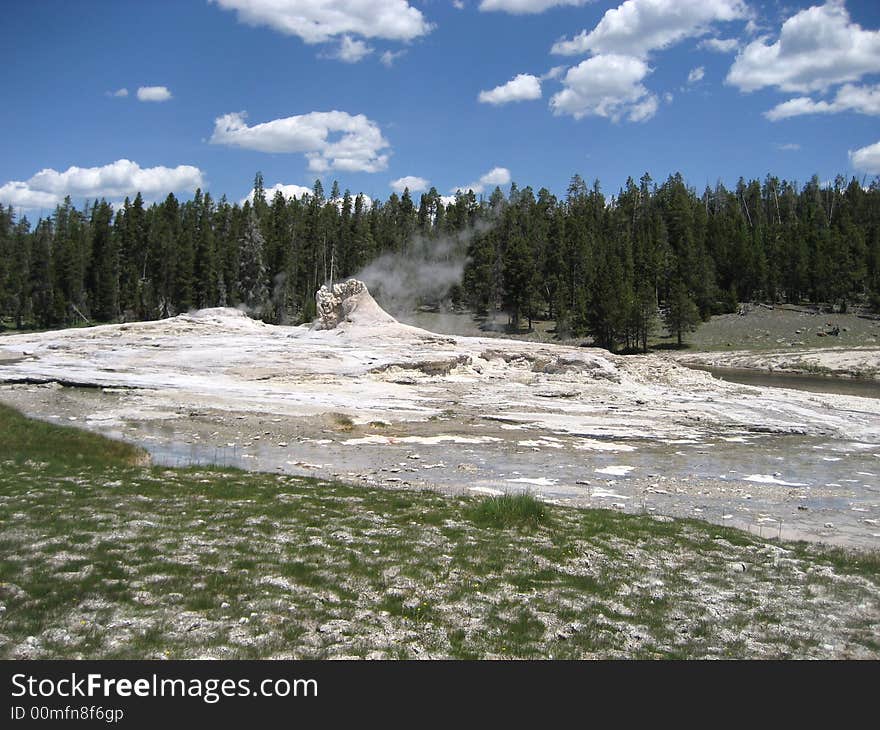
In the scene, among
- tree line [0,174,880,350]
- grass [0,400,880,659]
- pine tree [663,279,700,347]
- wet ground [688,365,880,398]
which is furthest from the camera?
tree line [0,174,880,350]

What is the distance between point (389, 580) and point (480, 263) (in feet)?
327

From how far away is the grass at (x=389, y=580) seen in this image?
7.17 meters

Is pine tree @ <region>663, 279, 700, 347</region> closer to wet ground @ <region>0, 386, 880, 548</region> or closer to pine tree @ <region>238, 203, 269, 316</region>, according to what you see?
pine tree @ <region>238, 203, 269, 316</region>

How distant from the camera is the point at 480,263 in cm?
10675

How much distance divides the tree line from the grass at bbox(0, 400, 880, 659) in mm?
70535

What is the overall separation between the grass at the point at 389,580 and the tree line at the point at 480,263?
2777 inches

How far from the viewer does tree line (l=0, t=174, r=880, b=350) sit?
91188 millimetres

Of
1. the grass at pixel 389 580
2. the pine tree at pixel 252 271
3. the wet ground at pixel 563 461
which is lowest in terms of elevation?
the wet ground at pixel 563 461

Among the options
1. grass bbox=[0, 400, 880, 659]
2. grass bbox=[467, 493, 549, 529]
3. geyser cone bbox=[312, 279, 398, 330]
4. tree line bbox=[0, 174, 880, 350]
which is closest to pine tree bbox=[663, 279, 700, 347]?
tree line bbox=[0, 174, 880, 350]

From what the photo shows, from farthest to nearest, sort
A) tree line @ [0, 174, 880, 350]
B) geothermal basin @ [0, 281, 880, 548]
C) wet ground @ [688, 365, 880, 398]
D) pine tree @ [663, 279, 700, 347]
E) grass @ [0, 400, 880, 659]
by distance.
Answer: tree line @ [0, 174, 880, 350] → pine tree @ [663, 279, 700, 347] → wet ground @ [688, 365, 880, 398] → geothermal basin @ [0, 281, 880, 548] → grass @ [0, 400, 880, 659]

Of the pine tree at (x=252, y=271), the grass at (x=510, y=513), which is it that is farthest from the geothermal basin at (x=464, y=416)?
the pine tree at (x=252, y=271)

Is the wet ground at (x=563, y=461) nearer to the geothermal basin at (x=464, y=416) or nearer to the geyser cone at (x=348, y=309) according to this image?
the geothermal basin at (x=464, y=416)

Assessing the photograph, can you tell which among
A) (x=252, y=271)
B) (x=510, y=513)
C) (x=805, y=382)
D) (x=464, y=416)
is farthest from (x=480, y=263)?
(x=510, y=513)

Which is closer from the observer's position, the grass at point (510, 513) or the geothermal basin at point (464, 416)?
the grass at point (510, 513)
